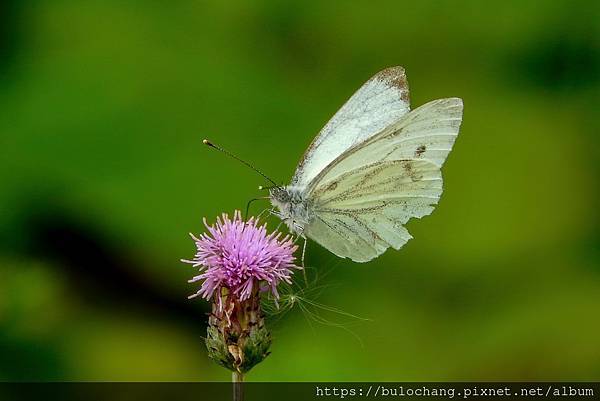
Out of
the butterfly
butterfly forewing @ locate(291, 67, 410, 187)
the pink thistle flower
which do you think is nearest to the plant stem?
the pink thistle flower

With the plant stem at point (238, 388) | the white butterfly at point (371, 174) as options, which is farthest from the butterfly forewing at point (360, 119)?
the plant stem at point (238, 388)

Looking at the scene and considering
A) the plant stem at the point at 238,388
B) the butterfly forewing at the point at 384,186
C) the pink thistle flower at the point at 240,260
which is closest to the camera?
the plant stem at the point at 238,388

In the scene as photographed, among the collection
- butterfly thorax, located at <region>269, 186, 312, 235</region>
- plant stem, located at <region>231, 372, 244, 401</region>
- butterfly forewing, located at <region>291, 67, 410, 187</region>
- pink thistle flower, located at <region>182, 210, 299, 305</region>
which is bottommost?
plant stem, located at <region>231, 372, 244, 401</region>

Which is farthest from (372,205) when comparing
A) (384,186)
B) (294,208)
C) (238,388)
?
(238,388)

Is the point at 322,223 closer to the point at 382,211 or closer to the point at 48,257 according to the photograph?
the point at 382,211

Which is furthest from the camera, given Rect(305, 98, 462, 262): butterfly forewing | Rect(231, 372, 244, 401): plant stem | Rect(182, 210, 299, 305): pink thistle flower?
Rect(305, 98, 462, 262): butterfly forewing

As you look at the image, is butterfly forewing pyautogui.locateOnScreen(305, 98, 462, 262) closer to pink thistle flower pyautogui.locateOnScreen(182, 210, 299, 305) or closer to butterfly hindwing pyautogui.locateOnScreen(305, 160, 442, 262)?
butterfly hindwing pyautogui.locateOnScreen(305, 160, 442, 262)

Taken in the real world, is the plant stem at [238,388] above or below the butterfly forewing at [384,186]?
below

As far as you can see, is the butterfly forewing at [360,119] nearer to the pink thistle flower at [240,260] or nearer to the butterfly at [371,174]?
the butterfly at [371,174]

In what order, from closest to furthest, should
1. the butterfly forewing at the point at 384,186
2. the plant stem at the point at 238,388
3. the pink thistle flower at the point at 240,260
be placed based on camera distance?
the plant stem at the point at 238,388, the pink thistle flower at the point at 240,260, the butterfly forewing at the point at 384,186

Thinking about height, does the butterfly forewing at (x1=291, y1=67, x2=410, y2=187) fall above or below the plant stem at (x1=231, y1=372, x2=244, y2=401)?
above
